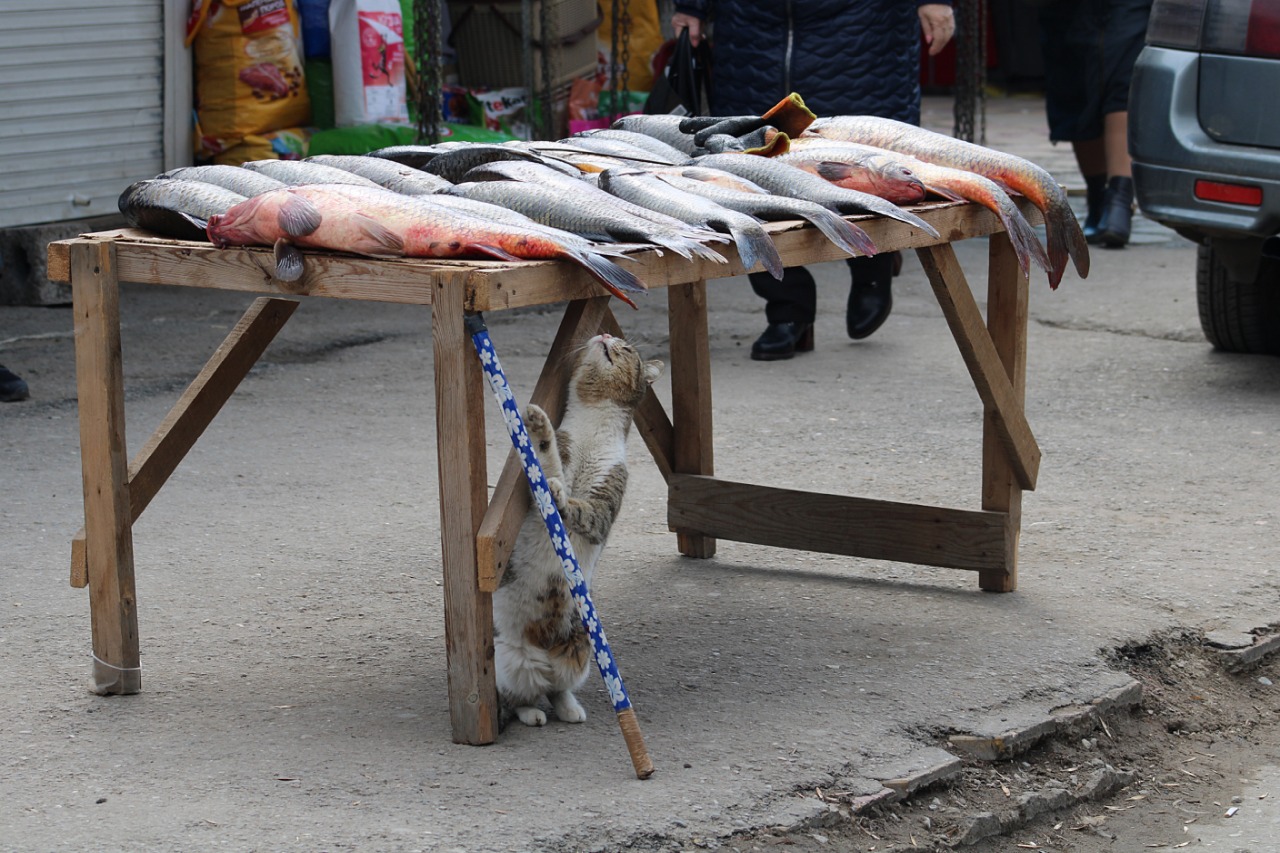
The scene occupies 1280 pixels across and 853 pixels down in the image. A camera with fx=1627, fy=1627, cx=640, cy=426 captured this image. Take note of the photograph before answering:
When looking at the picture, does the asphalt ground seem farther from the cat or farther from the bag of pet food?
the bag of pet food

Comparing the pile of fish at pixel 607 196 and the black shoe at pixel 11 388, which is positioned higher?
the pile of fish at pixel 607 196

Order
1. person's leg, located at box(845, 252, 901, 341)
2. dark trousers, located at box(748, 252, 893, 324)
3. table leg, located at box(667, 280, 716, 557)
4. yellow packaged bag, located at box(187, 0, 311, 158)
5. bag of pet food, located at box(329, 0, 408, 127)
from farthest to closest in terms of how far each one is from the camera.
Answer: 1. bag of pet food, located at box(329, 0, 408, 127)
2. yellow packaged bag, located at box(187, 0, 311, 158)
3. person's leg, located at box(845, 252, 901, 341)
4. dark trousers, located at box(748, 252, 893, 324)
5. table leg, located at box(667, 280, 716, 557)

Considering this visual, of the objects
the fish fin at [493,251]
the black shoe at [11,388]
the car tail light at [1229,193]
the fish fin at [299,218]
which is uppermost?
the fish fin at [299,218]

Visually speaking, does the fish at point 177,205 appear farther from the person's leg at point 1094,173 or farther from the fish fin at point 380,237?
the person's leg at point 1094,173

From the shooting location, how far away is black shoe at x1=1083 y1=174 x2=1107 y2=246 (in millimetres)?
9625

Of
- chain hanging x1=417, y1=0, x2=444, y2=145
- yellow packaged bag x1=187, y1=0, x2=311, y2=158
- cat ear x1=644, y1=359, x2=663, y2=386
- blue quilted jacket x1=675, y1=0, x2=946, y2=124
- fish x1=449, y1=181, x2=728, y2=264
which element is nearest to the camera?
fish x1=449, y1=181, x2=728, y2=264

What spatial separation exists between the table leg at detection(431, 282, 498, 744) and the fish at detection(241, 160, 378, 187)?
0.55 m

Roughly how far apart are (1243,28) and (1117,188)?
374cm

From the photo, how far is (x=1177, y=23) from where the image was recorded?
610 cm

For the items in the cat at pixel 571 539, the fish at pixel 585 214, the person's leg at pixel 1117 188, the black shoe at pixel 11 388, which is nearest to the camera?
the fish at pixel 585 214

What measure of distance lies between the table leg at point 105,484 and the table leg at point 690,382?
4.94 feet

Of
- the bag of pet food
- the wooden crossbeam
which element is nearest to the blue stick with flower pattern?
the wooden crossbeam

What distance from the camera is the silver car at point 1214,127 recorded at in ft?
18.9

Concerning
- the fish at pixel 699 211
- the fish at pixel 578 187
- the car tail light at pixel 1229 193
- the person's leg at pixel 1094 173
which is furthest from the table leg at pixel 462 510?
the person's leg at pixel 1094 173
